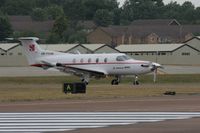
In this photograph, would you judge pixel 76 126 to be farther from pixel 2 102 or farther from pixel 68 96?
pixel 68 96

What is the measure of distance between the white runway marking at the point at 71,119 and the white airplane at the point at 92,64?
96.1 feet

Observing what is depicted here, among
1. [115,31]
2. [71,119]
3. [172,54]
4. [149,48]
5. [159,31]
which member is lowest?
[71,119]

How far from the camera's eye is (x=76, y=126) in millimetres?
19094

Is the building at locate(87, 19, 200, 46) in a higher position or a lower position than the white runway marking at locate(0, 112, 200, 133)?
higher

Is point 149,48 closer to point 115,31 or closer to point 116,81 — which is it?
point 115,31

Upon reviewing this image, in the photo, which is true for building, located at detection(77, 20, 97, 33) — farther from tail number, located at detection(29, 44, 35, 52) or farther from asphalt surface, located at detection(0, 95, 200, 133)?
asphalt surface, located at detection(0, 95, 200, 133)

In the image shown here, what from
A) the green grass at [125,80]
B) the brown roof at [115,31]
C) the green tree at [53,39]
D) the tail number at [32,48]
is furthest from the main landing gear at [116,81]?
the brown roof at [115,31]

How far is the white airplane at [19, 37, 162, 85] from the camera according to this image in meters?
53.8

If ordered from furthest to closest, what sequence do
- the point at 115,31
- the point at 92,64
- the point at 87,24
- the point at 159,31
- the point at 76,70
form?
1. the point at 87,24
2. the point at 159,31
3. the point at 115,31
4. the point at 76,70
5. the point at 92,64

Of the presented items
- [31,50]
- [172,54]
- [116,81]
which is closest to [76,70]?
[116,81]

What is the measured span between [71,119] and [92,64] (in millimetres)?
35431

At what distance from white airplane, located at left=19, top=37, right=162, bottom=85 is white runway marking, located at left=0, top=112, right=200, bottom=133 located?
29.3m

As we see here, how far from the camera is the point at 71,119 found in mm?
21172

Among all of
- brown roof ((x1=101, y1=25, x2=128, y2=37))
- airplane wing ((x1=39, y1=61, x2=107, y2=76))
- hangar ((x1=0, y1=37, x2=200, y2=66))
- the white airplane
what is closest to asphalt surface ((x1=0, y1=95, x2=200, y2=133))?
the white airplane
